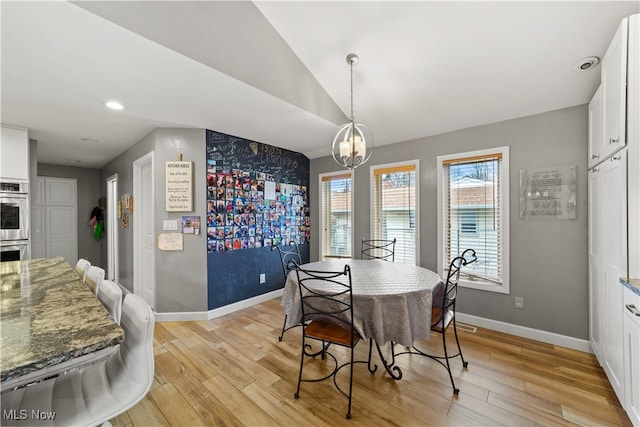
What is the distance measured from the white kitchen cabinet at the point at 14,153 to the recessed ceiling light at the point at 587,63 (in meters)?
5.62

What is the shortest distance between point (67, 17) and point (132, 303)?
61.0 inches

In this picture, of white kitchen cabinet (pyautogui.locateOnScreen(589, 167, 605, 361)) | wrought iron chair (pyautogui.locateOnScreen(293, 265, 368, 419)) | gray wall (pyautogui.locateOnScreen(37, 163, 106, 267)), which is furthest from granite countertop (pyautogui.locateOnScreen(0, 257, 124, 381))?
gray wall (pyautogui.locateOnScreen(37, 163, 106, 267))

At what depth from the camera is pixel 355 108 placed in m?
3.02

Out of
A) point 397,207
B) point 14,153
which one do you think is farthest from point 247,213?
point 14,153

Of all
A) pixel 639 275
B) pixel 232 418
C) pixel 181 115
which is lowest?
pixel 232 418

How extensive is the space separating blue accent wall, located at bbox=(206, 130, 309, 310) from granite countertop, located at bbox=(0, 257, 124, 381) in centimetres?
170

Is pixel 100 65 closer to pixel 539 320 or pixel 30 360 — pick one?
pixel 30 360

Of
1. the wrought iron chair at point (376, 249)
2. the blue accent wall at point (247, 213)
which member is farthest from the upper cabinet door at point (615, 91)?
the blue accent wall at point (247, 213)

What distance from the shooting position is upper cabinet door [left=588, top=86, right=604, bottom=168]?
1.99 m

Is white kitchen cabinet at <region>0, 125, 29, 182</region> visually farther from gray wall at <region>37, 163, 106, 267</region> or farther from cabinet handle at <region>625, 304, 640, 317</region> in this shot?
cabinet handle at <region>625, 304, 640, 317</region>

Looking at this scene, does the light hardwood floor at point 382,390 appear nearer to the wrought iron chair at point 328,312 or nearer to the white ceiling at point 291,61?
the wrought iron chair at point 328,312

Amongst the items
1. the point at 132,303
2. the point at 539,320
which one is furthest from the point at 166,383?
the point at 539,320

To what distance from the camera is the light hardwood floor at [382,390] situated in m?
1.64

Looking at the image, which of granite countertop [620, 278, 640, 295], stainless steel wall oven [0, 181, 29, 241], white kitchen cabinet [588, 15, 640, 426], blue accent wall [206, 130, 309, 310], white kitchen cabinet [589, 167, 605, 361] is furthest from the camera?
blue accent wall [206, 130, 309, 310]
